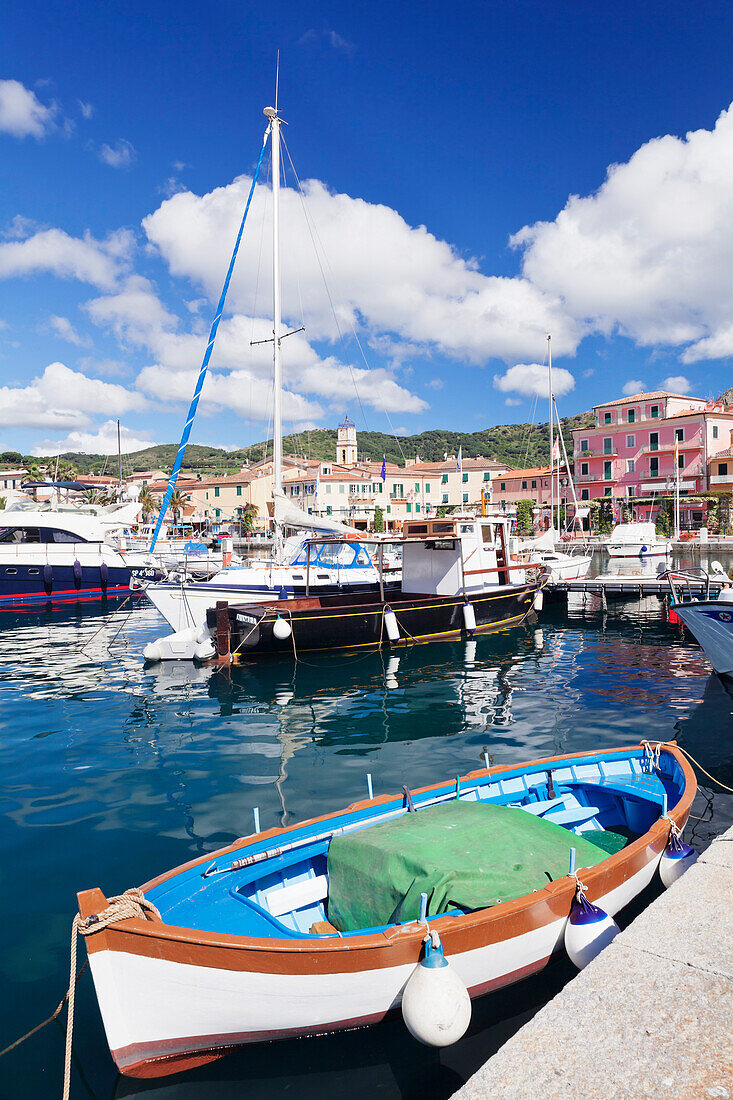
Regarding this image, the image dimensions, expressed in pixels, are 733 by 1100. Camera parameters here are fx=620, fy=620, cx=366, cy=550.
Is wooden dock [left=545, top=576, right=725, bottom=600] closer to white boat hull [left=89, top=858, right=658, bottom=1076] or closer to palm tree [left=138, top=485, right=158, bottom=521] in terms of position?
white boat hull [left=89, top=858, right=658, bottom=1076]

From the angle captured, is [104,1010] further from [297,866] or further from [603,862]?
[603,862]

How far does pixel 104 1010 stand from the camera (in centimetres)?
350

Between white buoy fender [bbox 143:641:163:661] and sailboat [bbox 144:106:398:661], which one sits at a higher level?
sailboat [bbox 144:106:398:661]

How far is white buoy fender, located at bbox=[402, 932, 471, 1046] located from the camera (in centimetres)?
342

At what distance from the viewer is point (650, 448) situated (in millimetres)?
61750

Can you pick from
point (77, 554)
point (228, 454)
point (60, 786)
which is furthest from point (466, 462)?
point (228, 454)

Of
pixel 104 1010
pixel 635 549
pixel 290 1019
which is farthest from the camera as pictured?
pixel 635 549

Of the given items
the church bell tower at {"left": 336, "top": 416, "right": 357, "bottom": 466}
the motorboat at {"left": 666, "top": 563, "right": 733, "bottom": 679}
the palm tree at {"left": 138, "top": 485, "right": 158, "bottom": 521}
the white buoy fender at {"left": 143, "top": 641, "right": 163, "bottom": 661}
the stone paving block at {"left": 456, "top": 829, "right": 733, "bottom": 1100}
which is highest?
the church bell tower at {"left": 336, "top": 416, "right": 357, "bottom": 466}

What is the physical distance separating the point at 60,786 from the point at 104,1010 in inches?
217

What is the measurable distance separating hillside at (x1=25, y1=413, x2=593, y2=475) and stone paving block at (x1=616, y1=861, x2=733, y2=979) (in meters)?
125

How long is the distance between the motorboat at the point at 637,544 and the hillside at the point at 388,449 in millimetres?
93150

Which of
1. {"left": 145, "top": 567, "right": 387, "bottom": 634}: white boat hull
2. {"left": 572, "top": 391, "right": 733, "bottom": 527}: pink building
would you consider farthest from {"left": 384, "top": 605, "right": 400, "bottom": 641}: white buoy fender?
{"left": 572, "top": 391, "right": 733, "bottom": 527}: pink building

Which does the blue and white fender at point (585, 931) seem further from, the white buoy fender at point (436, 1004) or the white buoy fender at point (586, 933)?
the white buoy fender at point (436, 1004)

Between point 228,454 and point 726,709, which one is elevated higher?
point 228,454
